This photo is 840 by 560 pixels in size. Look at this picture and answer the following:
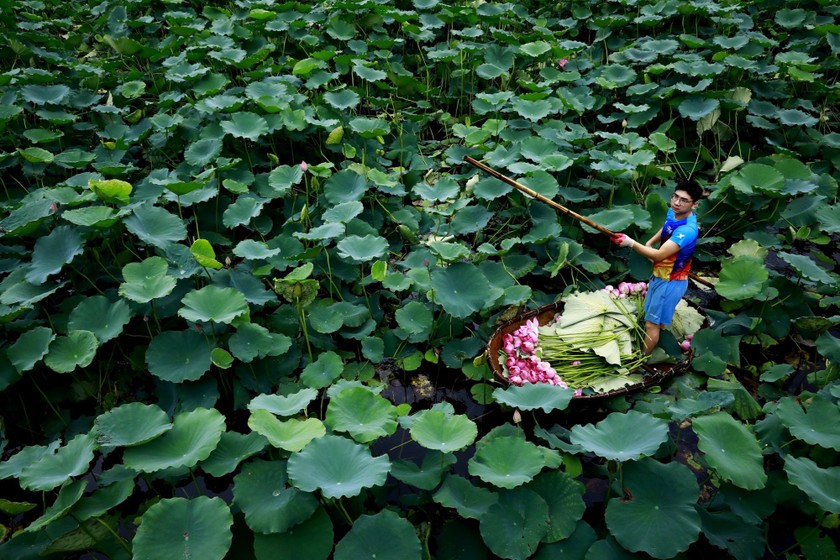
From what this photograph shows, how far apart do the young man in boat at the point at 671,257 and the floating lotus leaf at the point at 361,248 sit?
124cm

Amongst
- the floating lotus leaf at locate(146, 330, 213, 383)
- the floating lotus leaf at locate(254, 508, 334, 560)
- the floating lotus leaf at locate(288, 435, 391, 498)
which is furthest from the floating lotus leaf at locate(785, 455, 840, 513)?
the floating lotus leaf at locate(146, 330, 213, 383)

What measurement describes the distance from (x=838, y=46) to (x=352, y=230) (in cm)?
458

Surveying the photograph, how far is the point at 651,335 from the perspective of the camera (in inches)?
120

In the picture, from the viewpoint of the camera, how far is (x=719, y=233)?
3.98m

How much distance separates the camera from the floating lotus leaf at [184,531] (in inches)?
74.8

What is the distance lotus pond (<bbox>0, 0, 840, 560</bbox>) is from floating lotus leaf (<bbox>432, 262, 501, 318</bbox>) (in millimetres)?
17

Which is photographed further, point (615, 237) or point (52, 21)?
point (52, 21)

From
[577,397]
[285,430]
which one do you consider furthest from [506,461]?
[285,430]

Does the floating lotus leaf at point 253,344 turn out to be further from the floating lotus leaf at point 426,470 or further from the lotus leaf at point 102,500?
the floating lotus leaf at point 426,470

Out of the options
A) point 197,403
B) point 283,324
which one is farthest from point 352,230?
point 197,403

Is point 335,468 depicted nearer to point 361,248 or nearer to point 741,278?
point 361,248

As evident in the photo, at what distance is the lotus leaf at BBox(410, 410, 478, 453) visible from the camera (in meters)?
2.19

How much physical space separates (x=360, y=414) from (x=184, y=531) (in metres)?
0.73

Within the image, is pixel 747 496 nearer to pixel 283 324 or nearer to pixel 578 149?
pixel 283 324
